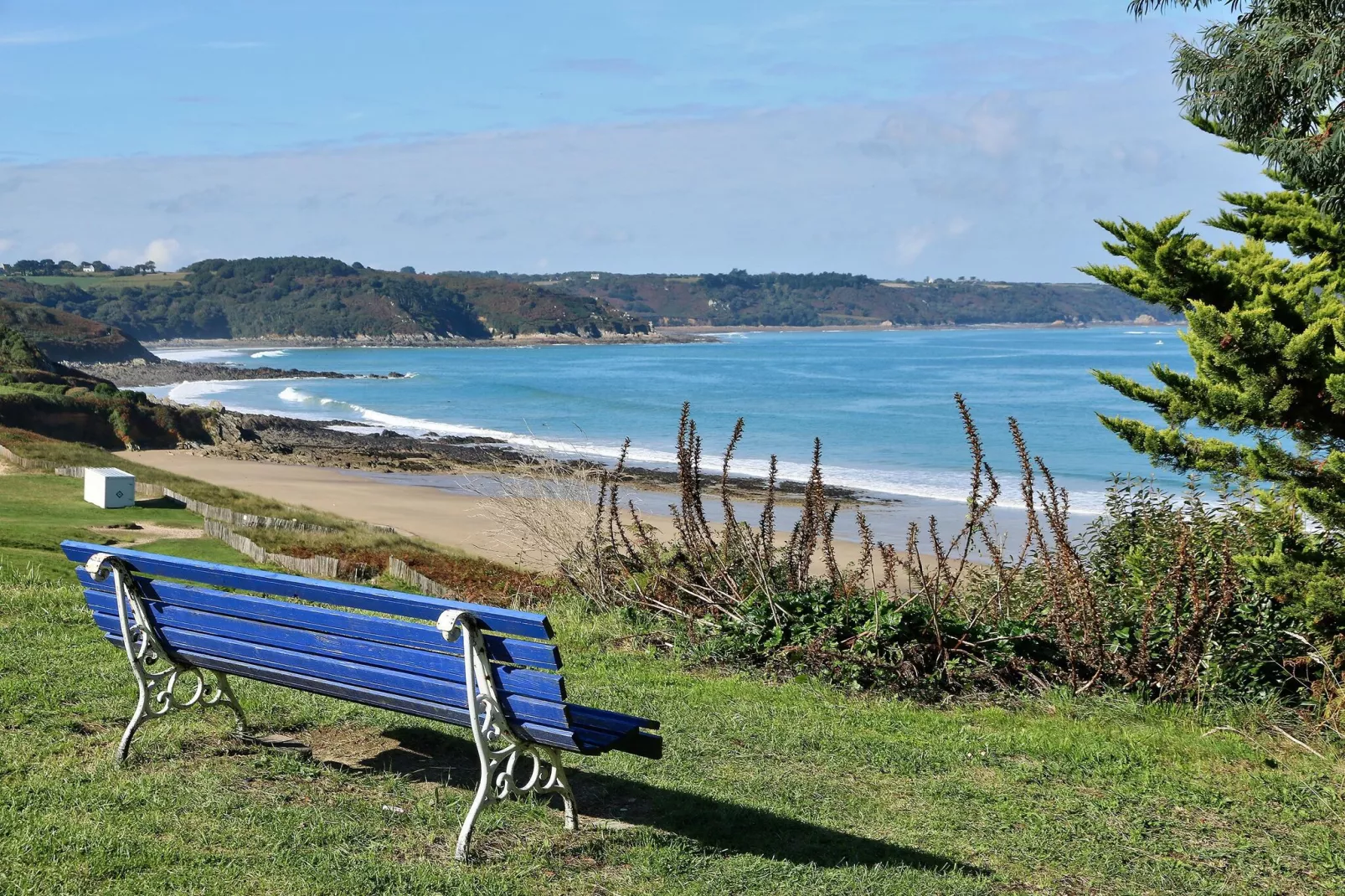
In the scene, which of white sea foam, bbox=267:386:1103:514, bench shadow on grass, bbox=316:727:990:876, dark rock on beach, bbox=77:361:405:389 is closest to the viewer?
bench shadow on grass, bbox=316:727:990:876

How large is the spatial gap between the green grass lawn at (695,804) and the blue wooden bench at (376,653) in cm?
25

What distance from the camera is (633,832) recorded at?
13.4 ft

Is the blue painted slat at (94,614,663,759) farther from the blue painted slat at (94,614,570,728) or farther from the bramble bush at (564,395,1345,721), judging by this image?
the bramble bush at (564,395,1345,721)

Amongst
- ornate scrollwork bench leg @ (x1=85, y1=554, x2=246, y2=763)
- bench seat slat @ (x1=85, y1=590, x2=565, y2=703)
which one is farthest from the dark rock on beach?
bench seat slat @ (x1=85, y1=590, x2=565, y2=703)

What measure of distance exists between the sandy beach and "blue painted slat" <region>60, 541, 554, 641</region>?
11.5m

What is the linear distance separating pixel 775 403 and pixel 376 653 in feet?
194

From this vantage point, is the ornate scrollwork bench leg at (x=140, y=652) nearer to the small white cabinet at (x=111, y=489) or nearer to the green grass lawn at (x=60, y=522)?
the green grass lawn at (x=60, y=522)

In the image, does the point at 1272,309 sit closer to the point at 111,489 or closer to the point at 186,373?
the point at 111,489

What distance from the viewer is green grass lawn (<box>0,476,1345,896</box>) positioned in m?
3.67

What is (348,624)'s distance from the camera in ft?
13.2

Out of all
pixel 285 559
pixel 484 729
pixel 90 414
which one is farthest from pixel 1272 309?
pixel 90 414

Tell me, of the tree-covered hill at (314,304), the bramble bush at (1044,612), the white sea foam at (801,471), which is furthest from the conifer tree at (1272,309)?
the tree-covered hill at (314,304)

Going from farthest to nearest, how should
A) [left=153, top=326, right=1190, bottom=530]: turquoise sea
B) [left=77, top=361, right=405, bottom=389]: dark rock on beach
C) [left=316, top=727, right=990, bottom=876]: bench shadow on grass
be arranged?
[left=77, top=361, right=405, bottom=389]: dark rock on beach, [left=153, top=326, right=1190, bottom=530]: turquoise sea, [left=316, top=727, right=990, bottom=876]: bench shadow on grass

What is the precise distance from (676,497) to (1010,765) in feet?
80.6
